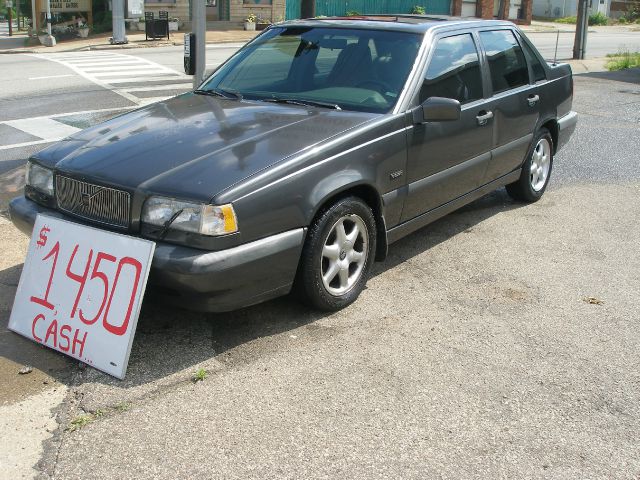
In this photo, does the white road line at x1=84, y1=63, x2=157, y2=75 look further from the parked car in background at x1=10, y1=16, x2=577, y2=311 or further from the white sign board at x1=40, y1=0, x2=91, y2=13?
the parked car in background at x1=10, y1=16, x2=577, y2=311

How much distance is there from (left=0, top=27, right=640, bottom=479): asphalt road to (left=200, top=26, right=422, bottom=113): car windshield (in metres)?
1.24

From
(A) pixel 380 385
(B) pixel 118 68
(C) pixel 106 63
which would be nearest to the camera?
(A) pixel 380 385

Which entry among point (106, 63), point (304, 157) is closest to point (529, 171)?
point (304, 157)

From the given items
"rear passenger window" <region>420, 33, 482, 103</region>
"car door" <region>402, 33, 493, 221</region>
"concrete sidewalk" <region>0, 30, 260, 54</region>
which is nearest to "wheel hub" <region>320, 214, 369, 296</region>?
"car door" <region>402, 33, 493, 221</region>

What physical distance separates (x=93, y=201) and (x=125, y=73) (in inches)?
543

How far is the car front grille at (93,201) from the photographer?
4188 mm

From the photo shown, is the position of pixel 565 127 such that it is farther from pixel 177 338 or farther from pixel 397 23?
pixel 177 338

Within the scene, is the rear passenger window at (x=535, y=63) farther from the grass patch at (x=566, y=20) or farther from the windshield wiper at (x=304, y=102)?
the grass patch at (x=566, y=20)

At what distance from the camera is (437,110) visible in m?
5.10

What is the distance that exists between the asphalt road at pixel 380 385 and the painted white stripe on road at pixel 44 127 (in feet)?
14.4

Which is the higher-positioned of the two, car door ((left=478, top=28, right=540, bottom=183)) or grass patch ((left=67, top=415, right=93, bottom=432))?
car door ((left=478, top=28, right=540, bottom=183))

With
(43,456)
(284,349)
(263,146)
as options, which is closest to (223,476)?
(43,456)

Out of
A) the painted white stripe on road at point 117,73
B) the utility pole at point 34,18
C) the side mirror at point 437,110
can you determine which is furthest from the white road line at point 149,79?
the utility pole at point 34,18

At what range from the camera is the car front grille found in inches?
165
